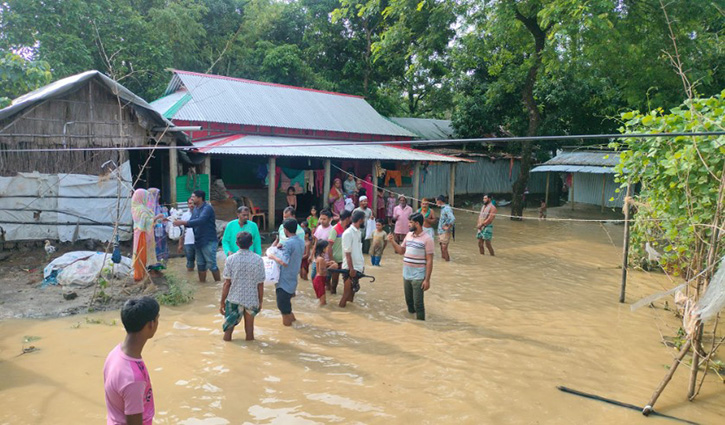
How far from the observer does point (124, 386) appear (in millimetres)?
2469

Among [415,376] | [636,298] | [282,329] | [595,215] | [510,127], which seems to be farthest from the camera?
[510,127]

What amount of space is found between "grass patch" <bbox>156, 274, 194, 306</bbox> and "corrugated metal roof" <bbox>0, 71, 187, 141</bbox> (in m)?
3.66

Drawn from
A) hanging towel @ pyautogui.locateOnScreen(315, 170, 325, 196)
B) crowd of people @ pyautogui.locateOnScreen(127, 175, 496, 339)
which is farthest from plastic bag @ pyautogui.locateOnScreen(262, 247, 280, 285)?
hanging towel @ pyautogui.locateOnScreen(315, 170, 325, 196)

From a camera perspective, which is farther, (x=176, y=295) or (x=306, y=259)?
(x=306, y=259)

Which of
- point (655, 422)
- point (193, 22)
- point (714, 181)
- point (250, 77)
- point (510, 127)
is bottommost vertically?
point (655, 422)

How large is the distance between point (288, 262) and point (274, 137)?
10.3m

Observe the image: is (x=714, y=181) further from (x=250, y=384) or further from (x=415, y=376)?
(x=250, y=384)

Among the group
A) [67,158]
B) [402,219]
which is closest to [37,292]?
[67,158]

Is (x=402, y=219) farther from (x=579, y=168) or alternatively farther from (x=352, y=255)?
(x=579, y=168)

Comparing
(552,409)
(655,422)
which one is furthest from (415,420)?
(655,422)

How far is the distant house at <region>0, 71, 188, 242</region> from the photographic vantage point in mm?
9688

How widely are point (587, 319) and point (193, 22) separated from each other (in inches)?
850

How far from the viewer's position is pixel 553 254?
12.7 metres

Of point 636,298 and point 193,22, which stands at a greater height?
point 193,22
